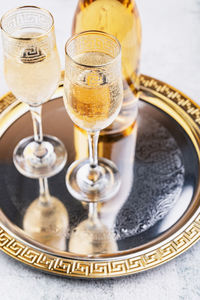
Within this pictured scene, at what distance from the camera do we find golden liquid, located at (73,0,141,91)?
783 millimetres

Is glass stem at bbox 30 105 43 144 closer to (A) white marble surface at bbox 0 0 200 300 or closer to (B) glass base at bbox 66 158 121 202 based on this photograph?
(B) glass base at bbox 66 158 121 202

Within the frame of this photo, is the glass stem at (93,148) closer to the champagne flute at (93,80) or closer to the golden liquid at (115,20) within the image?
the champagne flute at (93,80)

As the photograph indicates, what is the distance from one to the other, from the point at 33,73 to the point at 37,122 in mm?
136

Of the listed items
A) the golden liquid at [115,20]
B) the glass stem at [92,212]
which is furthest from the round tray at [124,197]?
the golden liquid at [115,20]

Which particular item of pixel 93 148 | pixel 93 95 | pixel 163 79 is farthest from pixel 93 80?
pixel 163 79

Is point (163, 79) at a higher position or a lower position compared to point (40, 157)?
higher

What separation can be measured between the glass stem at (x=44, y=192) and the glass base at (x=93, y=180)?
0.11 feet

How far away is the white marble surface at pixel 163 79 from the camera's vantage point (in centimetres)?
67

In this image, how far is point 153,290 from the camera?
0.67 metres

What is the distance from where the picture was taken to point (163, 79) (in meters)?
1.00

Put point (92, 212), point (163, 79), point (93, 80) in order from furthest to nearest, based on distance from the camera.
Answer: point (163, 79), point (92, 212), point (93, 80)

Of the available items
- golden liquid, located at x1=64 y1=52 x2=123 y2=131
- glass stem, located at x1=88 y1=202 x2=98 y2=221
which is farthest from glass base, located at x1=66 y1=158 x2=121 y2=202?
golden liquid, located at x1=64 y1=52 x2=123 y2=131

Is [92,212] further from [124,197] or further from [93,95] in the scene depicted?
[93,95]

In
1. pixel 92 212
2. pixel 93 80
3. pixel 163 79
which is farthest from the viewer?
pixel 163 79
